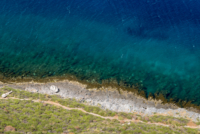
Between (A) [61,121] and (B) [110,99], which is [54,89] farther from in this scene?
(B) [110,99]

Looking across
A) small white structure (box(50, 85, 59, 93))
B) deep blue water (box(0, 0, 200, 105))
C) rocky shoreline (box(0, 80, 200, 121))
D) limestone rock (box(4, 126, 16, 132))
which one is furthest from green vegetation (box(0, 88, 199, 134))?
deep blue water (box(0, 0, 200, 105))

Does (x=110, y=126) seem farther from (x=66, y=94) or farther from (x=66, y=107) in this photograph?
(x=66, y=94)

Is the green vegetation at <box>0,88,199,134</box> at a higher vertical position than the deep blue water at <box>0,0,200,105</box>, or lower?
lower

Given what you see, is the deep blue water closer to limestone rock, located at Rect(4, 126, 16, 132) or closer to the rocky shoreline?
the rocky shoreline

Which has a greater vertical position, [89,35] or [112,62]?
[89,35]

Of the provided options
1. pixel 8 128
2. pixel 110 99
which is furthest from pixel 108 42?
pixel 8 128

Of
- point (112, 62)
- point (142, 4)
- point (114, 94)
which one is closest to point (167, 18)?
point (142, 4)
